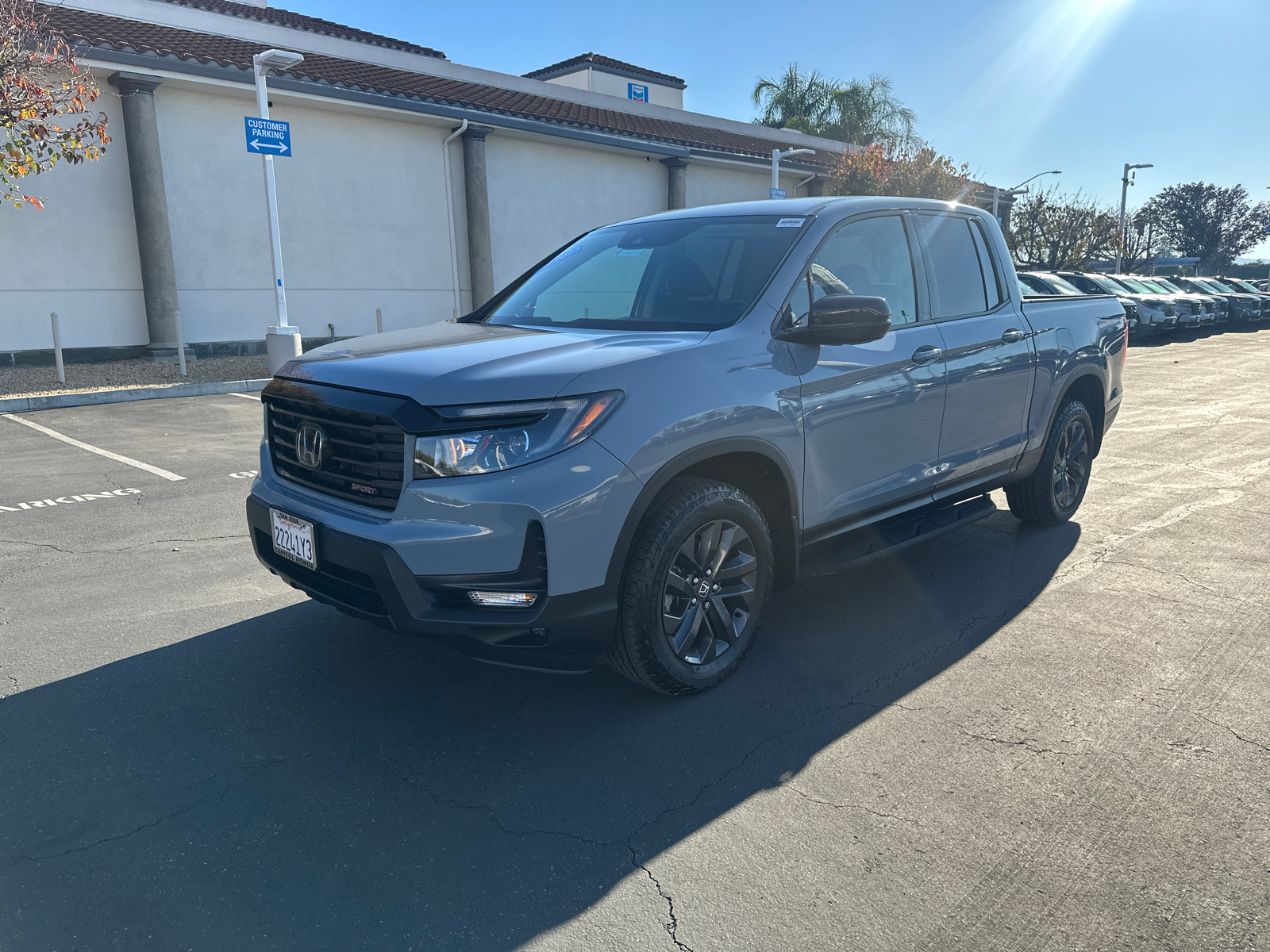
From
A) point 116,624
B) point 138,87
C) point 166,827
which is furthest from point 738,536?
point 138,87

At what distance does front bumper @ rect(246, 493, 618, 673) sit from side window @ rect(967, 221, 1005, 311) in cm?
316

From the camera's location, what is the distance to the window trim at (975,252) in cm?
461

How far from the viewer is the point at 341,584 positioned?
10.5 ft

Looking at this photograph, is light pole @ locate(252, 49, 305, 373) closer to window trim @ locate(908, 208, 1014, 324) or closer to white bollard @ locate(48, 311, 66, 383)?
white bollard @ locate(48, 311, 66, 383)

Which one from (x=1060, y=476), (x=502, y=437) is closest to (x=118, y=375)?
(x=502, y=437)

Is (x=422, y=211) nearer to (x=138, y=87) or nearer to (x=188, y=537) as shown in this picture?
(x=138, y=87)

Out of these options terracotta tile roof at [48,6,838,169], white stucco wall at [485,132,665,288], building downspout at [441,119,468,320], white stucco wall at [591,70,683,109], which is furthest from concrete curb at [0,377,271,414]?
white stucco wall at [591,70,683,109]

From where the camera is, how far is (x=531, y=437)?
2961mm

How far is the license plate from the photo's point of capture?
10.6 feet

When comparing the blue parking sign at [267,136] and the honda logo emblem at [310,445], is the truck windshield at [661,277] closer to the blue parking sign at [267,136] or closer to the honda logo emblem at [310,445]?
the honda logo emblem at [310,445]

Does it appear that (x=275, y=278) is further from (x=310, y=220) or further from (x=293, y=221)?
(x=310, y=220)

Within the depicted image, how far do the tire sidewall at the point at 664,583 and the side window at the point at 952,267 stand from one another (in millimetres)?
1761

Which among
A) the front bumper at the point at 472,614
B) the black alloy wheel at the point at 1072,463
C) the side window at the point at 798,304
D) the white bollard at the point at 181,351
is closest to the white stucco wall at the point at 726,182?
the white bollard at the point at 181,351

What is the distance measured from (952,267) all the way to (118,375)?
12652mm
